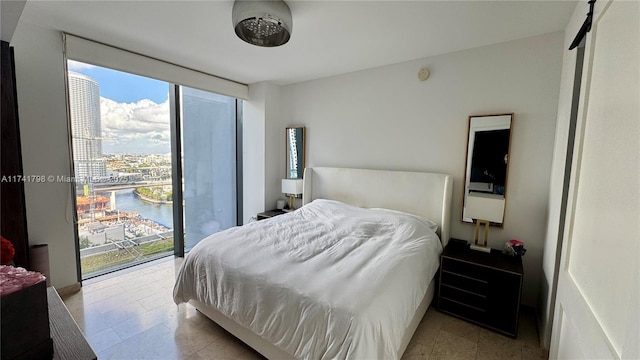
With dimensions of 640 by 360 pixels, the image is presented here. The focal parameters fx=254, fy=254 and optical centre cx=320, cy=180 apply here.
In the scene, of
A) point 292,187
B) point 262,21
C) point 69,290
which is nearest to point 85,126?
point 69,290

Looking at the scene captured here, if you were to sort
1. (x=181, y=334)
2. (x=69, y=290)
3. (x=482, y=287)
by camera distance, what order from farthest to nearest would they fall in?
(x=69, y=290)
(x=482, y=287)
(x=181, y=334)

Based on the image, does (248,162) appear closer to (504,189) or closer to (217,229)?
(217,229)

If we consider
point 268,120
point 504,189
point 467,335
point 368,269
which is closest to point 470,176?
point 504,189

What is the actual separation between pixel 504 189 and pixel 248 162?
344cm

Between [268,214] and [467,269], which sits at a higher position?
[268,214]

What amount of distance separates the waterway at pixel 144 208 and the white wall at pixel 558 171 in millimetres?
4113

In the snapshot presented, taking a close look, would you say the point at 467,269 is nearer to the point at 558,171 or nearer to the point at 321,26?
the point at 558,171

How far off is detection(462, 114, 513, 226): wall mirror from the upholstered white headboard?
22 cm

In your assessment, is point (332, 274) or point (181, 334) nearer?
point (332, 274)

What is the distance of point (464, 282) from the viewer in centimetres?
224

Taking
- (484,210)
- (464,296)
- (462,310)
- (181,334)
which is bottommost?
(181,334)

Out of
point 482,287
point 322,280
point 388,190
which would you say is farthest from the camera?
point 388,190

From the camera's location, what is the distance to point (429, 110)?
287 cm

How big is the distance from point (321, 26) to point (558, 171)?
2.21m
